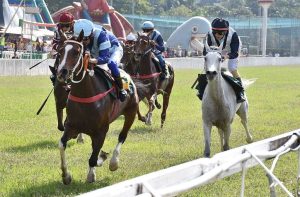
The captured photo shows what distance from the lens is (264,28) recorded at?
75.8m

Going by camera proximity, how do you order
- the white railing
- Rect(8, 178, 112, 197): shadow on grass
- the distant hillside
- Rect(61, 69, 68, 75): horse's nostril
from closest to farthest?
the white railing < Rect(61, 69, 68, 75): horse's nostril < Rect(8, 178, 112, 197): shadow on grass < the distant hillside

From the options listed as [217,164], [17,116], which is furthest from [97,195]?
[17,116]

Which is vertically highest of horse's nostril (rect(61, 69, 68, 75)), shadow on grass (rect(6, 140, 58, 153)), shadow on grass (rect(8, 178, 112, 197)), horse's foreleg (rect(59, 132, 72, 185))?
horse's nostril (rect(61, 69, 68, 75))

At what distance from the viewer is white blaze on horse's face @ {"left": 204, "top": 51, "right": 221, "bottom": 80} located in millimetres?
9229

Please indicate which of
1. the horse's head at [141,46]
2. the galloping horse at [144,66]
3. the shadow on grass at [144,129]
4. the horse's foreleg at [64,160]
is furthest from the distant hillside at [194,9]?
the horse's foreleg at [64,160]

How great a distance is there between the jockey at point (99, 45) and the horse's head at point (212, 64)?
1297mm

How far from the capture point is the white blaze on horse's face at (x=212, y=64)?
9.23m

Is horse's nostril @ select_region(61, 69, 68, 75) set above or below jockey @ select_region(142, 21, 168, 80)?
above

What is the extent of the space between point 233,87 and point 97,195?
750cm

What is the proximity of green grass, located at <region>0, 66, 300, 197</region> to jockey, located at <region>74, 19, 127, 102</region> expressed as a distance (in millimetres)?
1410

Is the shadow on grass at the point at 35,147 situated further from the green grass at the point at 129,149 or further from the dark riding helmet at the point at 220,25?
the dark riding helmet at the point at 220,25

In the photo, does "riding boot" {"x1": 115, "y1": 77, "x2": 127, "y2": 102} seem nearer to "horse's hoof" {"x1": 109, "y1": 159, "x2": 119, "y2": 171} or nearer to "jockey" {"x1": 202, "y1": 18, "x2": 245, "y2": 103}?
"horse's hoof" {"x1": 109, "y1": 159, "x2": 119, "y2": 171}

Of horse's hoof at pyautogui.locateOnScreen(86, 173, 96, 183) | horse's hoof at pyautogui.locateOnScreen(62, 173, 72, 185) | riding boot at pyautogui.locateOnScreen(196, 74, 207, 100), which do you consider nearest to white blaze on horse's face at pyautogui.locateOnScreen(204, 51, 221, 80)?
riding boot at pyautogui.locateOnScreen(196, 74, 207, 100)

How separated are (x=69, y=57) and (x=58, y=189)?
5.57 feet
